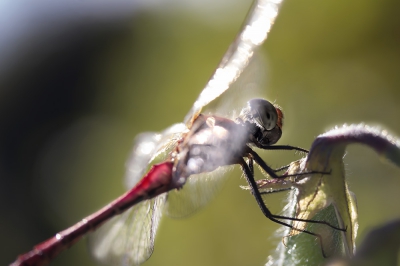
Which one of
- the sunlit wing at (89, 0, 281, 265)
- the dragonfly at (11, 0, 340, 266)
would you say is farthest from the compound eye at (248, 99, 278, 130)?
the sunlit wing at (89, 0, 281, 265)

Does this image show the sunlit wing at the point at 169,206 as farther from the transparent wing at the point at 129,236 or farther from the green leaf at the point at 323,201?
the green leaf at the point at 323,201

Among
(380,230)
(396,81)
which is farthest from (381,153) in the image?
(396,81)

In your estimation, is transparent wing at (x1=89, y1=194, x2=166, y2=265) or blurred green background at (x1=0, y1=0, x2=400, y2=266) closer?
transparent wing at (x1=89, y1=194, x2=166, y2=265)

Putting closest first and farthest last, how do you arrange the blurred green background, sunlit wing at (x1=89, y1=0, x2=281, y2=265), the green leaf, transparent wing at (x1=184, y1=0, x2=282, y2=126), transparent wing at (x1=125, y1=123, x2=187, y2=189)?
the green leaf → transparent wing at (x1=184, y1=0, x2=282, y2=126) → sunlit wing at (x1=89, y1=0, x2=281, y2=265) → transparent wing at (x1=125, y1=123, x2=187, y2=189) → the blurred green background

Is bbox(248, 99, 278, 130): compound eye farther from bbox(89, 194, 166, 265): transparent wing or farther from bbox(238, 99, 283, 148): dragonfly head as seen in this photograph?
bbox(89, 194, 166, 265): transparent wing

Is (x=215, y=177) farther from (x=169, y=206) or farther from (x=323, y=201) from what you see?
(x=323, y=201)

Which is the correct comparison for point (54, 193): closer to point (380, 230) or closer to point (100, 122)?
point (100, 122)
